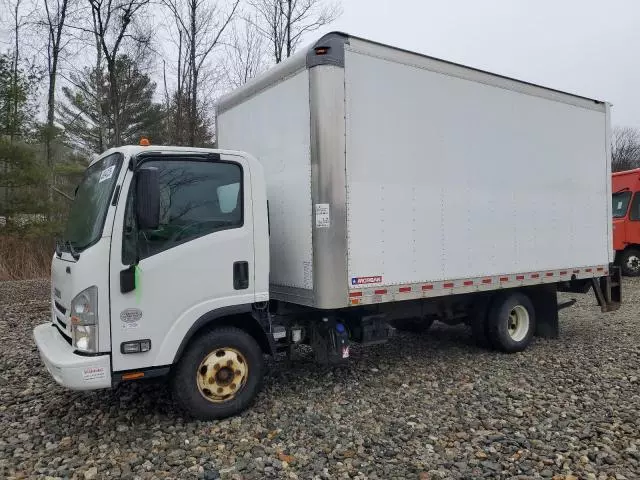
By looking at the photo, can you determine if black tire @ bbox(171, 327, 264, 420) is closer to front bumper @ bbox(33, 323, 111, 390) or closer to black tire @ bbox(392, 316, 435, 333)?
front bumper @ bbox(33, 323, 111, 390)

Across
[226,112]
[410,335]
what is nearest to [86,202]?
[226,112]

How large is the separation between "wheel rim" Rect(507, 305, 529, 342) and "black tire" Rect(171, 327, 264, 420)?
385 centimetres

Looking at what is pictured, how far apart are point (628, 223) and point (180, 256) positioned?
1465cm

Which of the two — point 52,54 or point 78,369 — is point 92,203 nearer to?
point 78,369

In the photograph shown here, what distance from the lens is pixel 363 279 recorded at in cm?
475

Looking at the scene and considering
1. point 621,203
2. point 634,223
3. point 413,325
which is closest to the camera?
point 413,325

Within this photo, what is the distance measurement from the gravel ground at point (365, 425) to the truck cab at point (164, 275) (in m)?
0.52

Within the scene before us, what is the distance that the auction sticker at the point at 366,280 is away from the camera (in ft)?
15.4

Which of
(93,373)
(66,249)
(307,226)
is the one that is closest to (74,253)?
(66,249)

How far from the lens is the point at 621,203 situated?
15.0m

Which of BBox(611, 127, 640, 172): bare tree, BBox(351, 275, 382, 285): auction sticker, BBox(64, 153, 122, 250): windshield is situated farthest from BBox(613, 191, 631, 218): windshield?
BBox(611, 127, 640, 172): bare tree

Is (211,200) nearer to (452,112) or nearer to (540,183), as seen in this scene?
(452,112)

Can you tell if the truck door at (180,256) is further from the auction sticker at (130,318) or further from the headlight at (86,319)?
the headlight at (86,319)

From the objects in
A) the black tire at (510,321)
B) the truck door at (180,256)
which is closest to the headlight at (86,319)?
the truck door at (180,256)
